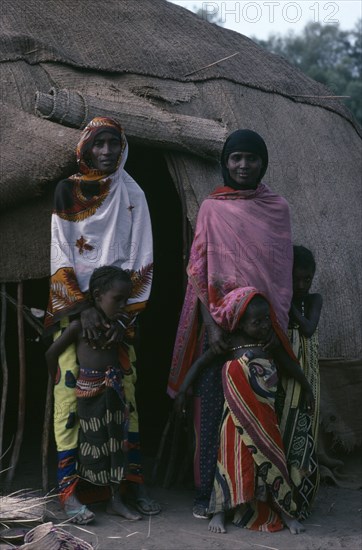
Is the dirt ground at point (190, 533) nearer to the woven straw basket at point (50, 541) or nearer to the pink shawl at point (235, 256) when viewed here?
the woven straw basket at point (50, 541)

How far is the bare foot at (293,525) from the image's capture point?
4.75 m

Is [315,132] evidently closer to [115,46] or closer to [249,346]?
[115,46]

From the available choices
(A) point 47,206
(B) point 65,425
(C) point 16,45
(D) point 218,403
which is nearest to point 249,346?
(D) point 218,403

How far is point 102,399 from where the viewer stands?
472 cm

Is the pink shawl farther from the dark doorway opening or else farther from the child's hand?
the dark doorway opening

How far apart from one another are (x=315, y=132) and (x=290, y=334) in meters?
2.44

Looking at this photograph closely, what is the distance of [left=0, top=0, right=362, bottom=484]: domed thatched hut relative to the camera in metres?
5.25

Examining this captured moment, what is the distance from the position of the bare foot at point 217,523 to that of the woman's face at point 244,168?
1721 mm

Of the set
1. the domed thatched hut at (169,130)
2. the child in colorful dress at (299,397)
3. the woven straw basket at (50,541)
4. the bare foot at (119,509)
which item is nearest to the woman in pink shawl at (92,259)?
the bare foot at (119,509)

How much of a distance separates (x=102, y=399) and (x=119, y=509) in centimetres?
58

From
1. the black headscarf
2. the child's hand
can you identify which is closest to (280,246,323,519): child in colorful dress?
the child's hand

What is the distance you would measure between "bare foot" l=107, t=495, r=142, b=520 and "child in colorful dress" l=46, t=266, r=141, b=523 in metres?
0.12

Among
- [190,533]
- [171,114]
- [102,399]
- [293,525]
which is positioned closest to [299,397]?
[293,525]

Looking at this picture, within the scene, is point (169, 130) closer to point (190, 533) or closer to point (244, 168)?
point (244, 168)
